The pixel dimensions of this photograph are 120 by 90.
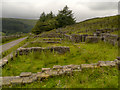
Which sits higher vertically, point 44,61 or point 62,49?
point 62,49

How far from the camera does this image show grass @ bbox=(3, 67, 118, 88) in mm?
3080

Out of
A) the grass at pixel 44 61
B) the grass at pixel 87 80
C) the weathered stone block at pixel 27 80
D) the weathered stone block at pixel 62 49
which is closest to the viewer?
the grass at pixel 87 80

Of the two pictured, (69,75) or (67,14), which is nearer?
(69,75)

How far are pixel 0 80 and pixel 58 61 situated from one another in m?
3.54

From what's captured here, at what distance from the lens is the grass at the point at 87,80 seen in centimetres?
308

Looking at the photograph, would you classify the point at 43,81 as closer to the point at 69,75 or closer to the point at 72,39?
the point at 69,75

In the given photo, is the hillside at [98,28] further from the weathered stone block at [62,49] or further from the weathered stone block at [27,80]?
the weathered stone block at [27,80]

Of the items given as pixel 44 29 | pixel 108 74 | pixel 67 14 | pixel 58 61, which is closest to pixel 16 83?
pixel 58 61

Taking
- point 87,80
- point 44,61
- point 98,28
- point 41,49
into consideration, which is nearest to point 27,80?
point 44,61

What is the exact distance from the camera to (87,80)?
3342mm

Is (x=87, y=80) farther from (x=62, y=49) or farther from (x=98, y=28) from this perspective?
(x=98, y=28)

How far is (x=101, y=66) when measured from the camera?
418cm

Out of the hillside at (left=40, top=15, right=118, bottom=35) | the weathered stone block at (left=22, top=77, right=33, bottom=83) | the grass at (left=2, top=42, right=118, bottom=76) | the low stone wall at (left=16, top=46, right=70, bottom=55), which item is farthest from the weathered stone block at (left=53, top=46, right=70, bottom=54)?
the hillside at (left=40, top=15, right=118, bottom=35)

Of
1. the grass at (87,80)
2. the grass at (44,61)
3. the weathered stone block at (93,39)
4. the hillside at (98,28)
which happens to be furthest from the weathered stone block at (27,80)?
the hillside at (98,28)
